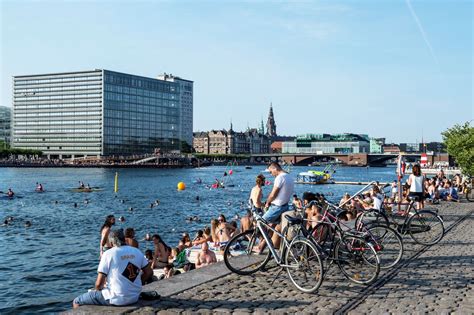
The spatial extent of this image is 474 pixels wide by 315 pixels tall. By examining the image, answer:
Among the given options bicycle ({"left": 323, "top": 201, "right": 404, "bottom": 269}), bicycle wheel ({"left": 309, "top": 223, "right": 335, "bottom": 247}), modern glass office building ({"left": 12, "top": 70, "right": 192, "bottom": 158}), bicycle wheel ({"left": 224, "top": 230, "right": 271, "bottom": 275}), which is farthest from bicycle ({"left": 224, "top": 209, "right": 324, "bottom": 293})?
modern glass office building ({"left": 12, "top": 70, "right": 192, "bottom": 158})

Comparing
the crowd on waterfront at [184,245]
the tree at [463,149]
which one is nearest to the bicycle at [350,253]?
the crowd on waterfront at [184,245]

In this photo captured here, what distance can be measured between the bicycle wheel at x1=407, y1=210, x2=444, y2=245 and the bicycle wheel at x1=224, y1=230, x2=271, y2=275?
18.3 ft

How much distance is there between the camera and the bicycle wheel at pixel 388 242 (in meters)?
11.2

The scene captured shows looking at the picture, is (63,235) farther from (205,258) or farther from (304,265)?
(304,265)

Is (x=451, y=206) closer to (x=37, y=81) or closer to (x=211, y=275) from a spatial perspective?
(x=211, y=275)

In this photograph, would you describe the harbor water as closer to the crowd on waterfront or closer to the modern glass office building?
the crowd on waterfront

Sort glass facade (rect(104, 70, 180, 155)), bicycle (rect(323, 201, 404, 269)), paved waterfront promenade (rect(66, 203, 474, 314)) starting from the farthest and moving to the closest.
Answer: glass facade (rect(104, 70, 180, 155)) → bicycle (rect(323, 201, 404, 269)) → paved waterfront promenade (rect(66, 203, 474, 314))

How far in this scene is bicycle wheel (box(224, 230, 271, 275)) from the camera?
10219 mm

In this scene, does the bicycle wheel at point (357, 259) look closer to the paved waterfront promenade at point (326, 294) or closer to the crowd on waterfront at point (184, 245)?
the paved waterfront promenade at point (326, 294)

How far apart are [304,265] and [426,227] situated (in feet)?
22.4

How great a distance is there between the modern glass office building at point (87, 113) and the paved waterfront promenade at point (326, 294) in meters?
168

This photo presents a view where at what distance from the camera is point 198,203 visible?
56.5m

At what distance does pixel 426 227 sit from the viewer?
1462cm

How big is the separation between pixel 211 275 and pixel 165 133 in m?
186
